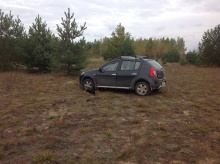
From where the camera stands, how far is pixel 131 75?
11578mm

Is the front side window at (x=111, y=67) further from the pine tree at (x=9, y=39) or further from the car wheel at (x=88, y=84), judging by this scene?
the pine tree at (x=9, y=39)

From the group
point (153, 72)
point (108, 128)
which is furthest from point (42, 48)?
point (108, 128)

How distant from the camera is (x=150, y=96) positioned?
38.2ft

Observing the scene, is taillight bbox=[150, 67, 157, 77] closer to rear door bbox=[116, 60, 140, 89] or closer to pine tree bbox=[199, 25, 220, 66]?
rear door bbox=[116, 60, 140, 89]

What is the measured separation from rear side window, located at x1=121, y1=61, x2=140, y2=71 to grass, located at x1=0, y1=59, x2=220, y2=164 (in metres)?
1.19

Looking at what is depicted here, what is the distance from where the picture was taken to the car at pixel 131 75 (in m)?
11.4

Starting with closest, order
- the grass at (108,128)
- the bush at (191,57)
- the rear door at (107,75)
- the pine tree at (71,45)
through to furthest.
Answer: the grass at (108,128), the rear door at (107,75), the pine tree at (71,45), the bush at (191,57)

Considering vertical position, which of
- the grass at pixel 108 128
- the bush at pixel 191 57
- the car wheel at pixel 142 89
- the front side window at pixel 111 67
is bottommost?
the grass at pixel 108 128

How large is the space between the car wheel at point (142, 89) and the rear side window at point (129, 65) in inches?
29.6

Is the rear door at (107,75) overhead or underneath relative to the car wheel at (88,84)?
overhead

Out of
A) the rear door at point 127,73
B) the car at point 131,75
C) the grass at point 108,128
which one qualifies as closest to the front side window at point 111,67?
the car at point 131,75

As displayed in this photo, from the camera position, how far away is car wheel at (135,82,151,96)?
11.5m

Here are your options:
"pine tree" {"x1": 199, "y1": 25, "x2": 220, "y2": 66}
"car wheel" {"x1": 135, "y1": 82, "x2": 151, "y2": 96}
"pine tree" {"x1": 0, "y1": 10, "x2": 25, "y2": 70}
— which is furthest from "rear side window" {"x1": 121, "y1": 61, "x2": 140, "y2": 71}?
"pine tree" {"x1": 199, "y1": 25, "x2": 220, "y2": 66}

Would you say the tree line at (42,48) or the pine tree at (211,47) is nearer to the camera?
the tree line at (42,48)
